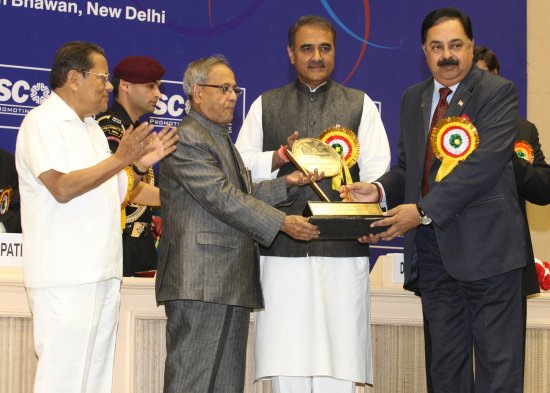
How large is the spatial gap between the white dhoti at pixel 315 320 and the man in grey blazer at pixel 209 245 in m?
0.25

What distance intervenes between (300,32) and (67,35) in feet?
6.28

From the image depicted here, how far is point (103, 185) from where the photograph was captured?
11.2 ft

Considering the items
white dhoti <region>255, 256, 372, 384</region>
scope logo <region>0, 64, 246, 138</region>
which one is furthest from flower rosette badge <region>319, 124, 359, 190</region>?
scope logo <region>0, 64, 246, 138</region>

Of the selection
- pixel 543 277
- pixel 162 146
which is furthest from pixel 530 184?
pixel 162 146

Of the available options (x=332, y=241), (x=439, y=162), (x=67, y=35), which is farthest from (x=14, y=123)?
(x=439, y=162)

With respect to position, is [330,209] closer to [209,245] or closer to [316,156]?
[316,156]

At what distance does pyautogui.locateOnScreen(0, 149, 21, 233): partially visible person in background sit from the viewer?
15.3 ft

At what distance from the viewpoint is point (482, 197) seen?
11.5 feet

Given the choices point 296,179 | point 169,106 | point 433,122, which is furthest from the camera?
point 169,106

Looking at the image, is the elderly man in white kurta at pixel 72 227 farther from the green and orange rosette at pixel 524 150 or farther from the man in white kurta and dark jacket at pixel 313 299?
the green and orange rosette at pixel 524 150

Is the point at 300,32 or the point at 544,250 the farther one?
the point at 544,250

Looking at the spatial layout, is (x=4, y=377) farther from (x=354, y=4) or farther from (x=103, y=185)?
(x=354, y=4)

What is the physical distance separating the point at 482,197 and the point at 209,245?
1066mm

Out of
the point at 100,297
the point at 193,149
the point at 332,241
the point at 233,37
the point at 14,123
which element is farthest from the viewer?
the point at 233,37
